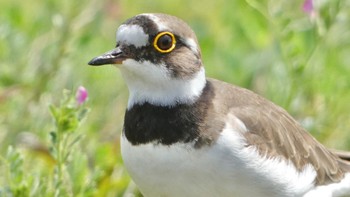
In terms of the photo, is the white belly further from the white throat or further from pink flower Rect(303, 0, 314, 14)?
pink flower Rect(303, 0, 314, 14)

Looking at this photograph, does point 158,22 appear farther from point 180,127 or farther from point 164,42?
point 180,127

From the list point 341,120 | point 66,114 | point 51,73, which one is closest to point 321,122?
point 341,120

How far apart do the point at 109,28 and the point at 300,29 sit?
8.42 feet

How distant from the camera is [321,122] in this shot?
22.3 ft

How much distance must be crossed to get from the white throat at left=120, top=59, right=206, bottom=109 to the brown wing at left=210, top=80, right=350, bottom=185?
8.0 inches

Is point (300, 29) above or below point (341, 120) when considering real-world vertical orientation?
above

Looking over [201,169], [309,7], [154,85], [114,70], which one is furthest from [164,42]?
[114,70]

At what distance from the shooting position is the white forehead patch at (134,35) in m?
4.96

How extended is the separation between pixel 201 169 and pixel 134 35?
0.70 meters

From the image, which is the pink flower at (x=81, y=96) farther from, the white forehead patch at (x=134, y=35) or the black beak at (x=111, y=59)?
the white forehead patch at (x=134, y=35)

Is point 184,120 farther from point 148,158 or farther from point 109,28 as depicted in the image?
point 109,28

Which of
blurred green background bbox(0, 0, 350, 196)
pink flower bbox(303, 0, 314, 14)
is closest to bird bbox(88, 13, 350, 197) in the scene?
blurred green background bbox(0, 0, 350, 196)

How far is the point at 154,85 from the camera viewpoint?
4.99 meters

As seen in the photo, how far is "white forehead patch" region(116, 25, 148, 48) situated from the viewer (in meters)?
4.96
